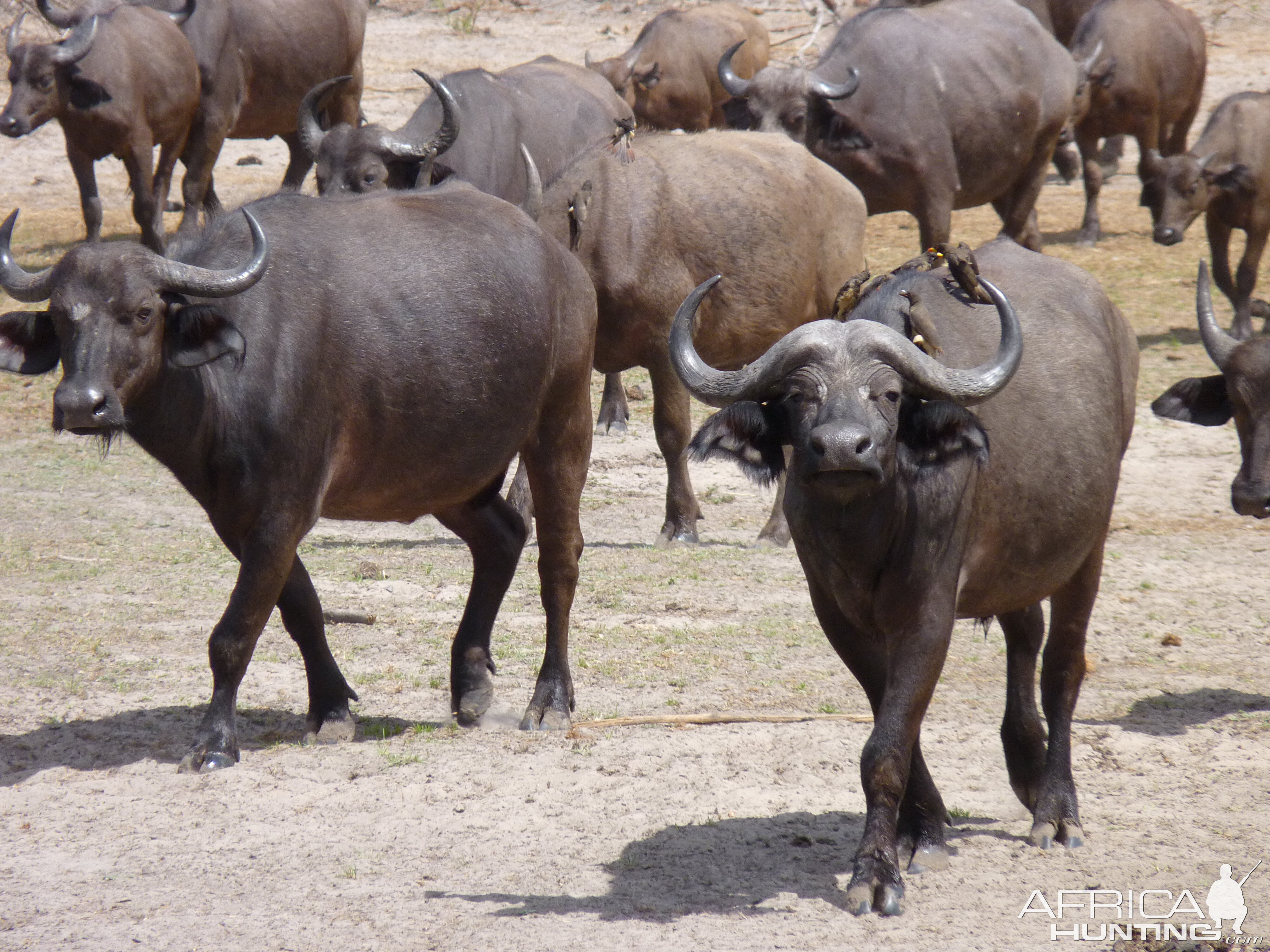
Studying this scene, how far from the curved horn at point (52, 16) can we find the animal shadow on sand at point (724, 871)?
1275 centimetres

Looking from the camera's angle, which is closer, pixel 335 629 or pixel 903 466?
pixel 903 466

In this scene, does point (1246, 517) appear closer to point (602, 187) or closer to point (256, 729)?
point (602, 187)

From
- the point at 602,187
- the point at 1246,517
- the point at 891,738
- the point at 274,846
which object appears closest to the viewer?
the point at 891,738

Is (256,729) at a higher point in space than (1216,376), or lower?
lower

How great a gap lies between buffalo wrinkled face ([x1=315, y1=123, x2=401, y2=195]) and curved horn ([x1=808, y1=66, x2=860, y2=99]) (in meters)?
3.85

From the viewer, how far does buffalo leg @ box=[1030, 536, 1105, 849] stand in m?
5.36

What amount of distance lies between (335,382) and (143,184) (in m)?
9.51

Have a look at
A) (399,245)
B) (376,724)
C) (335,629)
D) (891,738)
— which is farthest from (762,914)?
(335,629)

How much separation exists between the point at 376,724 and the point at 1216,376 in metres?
4.07

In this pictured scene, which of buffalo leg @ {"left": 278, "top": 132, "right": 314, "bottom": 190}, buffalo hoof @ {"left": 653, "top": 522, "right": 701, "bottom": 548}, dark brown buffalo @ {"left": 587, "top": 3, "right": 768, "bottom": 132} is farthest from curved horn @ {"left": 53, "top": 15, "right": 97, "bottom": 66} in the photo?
buffalo hoof @ {"left": 653, "top": 522, "right": 701, "bottom": 548}

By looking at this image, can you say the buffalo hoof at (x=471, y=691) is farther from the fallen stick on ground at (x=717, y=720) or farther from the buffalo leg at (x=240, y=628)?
the buffalo leg at (x=240, y=628)

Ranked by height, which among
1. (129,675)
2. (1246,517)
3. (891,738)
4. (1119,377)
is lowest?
(1246,517)

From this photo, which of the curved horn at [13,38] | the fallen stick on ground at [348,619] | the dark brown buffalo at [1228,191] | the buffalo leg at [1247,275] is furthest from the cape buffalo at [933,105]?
the curved horn at [13,38]

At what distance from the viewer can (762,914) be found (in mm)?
Answer: 4711
